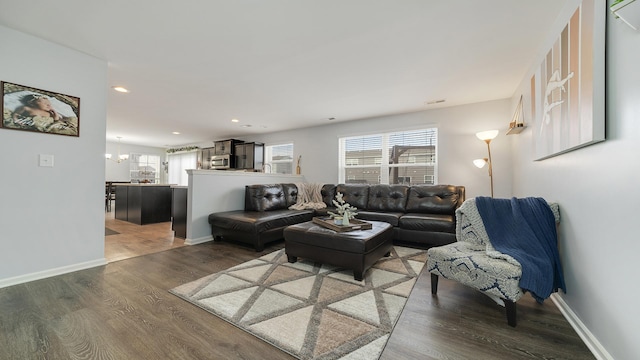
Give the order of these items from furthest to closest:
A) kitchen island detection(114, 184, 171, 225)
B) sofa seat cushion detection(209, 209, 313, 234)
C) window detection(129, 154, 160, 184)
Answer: window detection(129, 154, 160, 184) → kitchen island detection(114, 184, 171, 225) → sofa seat cushion detection(209, 209, 313, 234)

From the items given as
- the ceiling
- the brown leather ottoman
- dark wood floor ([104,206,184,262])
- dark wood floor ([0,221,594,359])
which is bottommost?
dark wood floor ([104,206,184,262])

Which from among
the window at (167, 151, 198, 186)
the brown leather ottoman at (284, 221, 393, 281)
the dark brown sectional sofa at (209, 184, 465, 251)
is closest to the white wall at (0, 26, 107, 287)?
the dark brown sectional sofa at (209, 184, 465, 251)

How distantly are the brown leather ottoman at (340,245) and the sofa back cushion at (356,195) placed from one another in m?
1.52

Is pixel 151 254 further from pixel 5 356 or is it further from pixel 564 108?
pixel 564 108

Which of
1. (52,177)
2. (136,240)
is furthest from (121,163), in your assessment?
(52,177)

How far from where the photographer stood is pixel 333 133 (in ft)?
18.3

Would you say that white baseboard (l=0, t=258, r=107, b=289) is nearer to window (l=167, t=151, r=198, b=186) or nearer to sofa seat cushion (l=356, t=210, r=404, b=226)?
sofa seat cushion (l=356, t=210, r=404, b=226)

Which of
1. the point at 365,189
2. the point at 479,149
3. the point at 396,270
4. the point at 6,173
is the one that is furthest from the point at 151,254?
the point at 479,149

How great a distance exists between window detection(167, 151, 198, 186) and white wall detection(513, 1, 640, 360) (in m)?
9.20

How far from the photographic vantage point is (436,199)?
383 cm

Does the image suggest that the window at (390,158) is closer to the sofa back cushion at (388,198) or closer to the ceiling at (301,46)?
the sofa back cushion at (388,198)

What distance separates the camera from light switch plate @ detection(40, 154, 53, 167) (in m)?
2.30

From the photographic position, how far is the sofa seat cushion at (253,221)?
318 cm

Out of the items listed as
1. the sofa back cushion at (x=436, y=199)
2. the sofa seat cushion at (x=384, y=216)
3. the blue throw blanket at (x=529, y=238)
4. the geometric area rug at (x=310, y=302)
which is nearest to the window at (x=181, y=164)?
the sofa seat cushion at (x=384, y=216)
